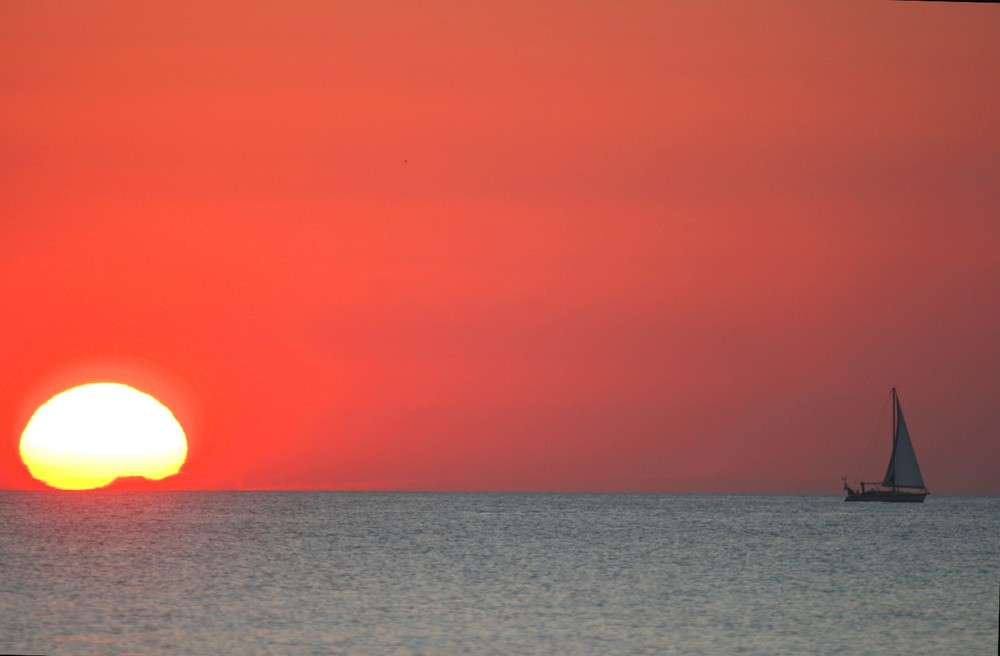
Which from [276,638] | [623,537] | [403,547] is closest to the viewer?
[276,638]

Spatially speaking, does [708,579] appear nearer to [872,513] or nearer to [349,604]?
[349,604]

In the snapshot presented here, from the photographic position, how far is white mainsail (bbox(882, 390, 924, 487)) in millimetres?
165750

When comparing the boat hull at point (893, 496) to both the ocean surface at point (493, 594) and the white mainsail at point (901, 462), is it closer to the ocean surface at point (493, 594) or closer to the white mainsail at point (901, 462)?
the white mainsail at point (901, 462)

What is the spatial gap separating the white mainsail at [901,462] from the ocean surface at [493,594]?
46670 mm

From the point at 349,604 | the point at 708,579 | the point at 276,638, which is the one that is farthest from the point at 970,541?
the point at 276,638

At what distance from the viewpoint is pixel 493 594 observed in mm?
60781

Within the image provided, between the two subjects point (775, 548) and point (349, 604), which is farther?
point (775, 548)

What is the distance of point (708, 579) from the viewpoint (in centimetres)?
7100

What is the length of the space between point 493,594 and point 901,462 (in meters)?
120

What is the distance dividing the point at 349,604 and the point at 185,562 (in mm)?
29573

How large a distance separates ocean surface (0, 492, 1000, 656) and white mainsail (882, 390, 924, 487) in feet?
153

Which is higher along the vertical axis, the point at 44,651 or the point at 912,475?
the point at 912,475

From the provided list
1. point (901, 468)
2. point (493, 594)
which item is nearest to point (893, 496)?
point (901, 468)

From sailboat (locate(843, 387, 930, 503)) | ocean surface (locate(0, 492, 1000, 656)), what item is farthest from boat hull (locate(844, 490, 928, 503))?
ocean surface (locate(0, 492, 1000, 656))
